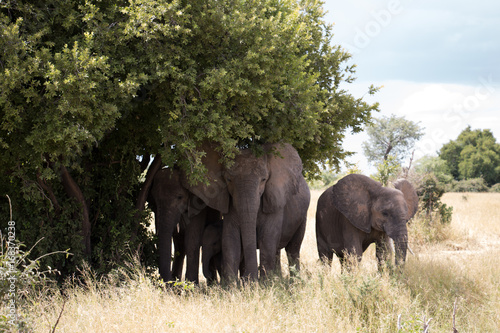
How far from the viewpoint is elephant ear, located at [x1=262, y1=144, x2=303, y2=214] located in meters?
11.0

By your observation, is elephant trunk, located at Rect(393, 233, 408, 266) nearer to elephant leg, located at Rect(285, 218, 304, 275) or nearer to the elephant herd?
the elephant herd

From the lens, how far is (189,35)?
31.1ft

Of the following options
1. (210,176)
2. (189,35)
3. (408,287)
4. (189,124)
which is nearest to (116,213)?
(210,176)

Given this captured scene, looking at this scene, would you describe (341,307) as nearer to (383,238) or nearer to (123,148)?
(383,238)

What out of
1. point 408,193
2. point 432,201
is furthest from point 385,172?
point 408,193

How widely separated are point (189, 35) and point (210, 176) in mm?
2930

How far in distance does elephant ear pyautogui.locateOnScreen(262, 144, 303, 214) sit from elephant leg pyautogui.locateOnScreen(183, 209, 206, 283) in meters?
1.79

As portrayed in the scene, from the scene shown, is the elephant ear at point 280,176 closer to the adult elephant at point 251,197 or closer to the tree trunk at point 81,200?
the adult elephant at point 251,197

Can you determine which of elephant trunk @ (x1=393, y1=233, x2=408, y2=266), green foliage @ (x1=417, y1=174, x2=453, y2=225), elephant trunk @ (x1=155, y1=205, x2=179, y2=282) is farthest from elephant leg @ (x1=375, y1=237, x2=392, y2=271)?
green foliage @ (x1=417, y1=174, x2=453, y2=225)

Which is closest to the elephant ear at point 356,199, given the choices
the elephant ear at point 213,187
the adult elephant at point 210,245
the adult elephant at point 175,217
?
the elephant ear at point 213,187

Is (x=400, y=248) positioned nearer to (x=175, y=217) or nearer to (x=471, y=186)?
(x=175, y=217)

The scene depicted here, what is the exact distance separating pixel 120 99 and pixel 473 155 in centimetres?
7284

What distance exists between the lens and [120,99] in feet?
29.6

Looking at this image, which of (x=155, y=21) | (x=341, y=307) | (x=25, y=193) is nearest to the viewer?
(x=341, y=307)
